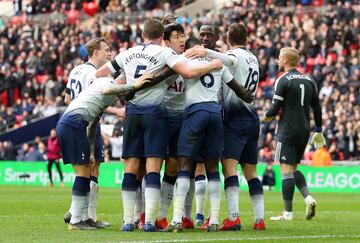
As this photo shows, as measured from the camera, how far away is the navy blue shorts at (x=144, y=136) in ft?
45.5

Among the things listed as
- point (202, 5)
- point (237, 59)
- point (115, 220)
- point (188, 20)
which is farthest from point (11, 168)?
point (237, 59)

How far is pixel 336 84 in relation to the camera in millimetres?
36375

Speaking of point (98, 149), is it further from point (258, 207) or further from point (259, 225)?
point (259, 225)

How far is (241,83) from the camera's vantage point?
48.8ft

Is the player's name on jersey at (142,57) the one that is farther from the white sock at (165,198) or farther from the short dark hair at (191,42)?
the white sock at (165,198)

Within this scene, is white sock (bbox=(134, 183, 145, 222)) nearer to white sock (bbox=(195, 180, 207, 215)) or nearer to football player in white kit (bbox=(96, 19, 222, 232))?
white sock (bbox=(195, 180, 207, 215))

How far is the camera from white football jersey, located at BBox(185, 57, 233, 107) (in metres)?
14.0

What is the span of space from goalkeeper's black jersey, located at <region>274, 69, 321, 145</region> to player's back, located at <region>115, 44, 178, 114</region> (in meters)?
3.54

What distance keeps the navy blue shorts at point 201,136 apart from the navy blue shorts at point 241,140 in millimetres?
549

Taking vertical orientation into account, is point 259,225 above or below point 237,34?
below

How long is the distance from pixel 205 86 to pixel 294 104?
341 centimetres

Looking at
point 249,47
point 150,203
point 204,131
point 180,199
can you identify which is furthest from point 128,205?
point 249,47

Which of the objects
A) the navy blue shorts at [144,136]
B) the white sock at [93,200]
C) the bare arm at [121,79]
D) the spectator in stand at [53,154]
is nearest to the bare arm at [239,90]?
the navy blue shorts at [144,136]

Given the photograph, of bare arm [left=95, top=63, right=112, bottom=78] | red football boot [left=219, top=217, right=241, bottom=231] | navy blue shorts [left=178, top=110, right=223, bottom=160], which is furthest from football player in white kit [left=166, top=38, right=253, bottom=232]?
bare arm [left=95, top=63, right=112, bottom=78]
